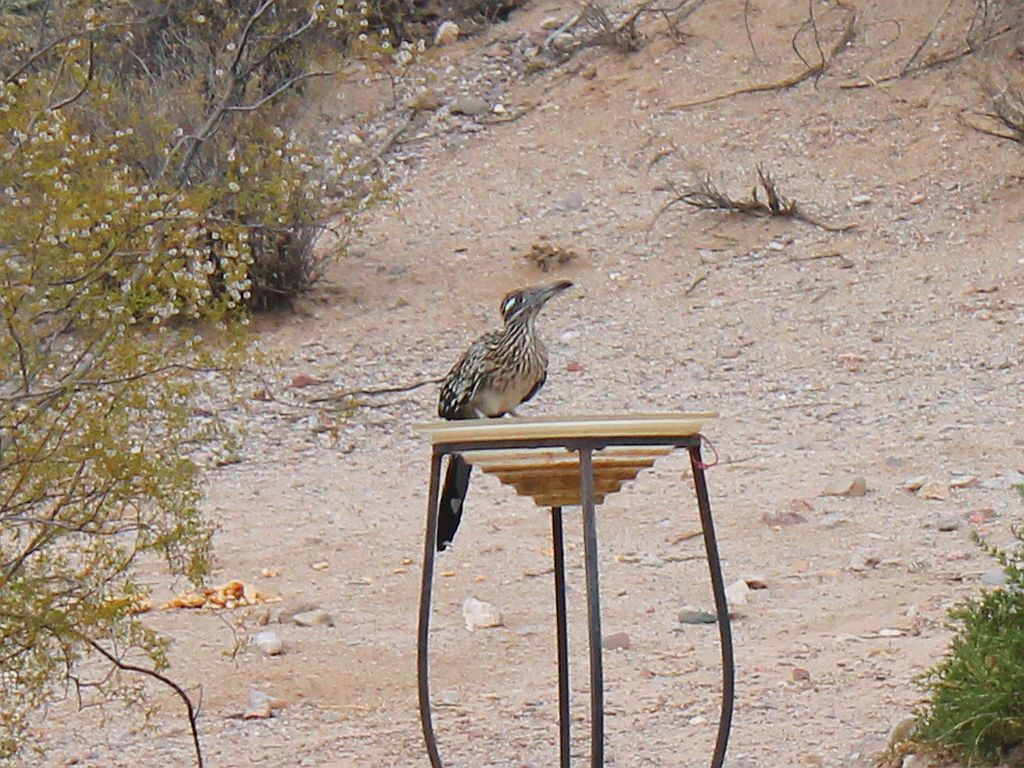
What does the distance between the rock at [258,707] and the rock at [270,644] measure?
0.35 m

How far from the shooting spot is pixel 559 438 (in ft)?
10.4

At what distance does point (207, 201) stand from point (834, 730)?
212 centimetres

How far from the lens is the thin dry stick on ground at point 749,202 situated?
35.6 feet

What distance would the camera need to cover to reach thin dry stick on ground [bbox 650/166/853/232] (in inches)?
428

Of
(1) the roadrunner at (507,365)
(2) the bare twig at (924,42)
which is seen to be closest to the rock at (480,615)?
(1) the roadrunner at (507,365)

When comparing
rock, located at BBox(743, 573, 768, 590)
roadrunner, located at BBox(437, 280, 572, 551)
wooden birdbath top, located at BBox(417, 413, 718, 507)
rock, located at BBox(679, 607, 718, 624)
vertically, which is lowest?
wooden birdbath top, located at BBox(417, 413, 718, 507)

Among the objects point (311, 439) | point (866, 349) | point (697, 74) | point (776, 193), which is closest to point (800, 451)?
point (866, 349)

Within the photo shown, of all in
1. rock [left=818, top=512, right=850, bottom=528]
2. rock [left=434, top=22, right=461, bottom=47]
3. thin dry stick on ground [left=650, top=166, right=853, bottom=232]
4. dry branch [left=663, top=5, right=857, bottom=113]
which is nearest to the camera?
rock [left=818, top=512, right=850, bottom=528]

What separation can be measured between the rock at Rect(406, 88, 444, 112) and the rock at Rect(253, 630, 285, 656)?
8.14m

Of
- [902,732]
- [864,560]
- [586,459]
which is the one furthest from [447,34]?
[586,459]

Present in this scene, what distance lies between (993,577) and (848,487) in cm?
147

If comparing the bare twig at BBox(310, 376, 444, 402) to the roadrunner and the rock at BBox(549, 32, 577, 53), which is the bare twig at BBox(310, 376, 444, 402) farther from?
the rock at BBox(549, 32, 577, 53)

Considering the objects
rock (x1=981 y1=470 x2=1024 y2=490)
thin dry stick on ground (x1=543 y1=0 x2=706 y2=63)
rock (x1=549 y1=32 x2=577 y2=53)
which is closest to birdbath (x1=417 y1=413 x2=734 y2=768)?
rock (x1=981 y1=470 x2=1024 y2=490)

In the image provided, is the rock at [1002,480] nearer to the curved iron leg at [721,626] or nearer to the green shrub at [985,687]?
the green shrub at [985,687]
